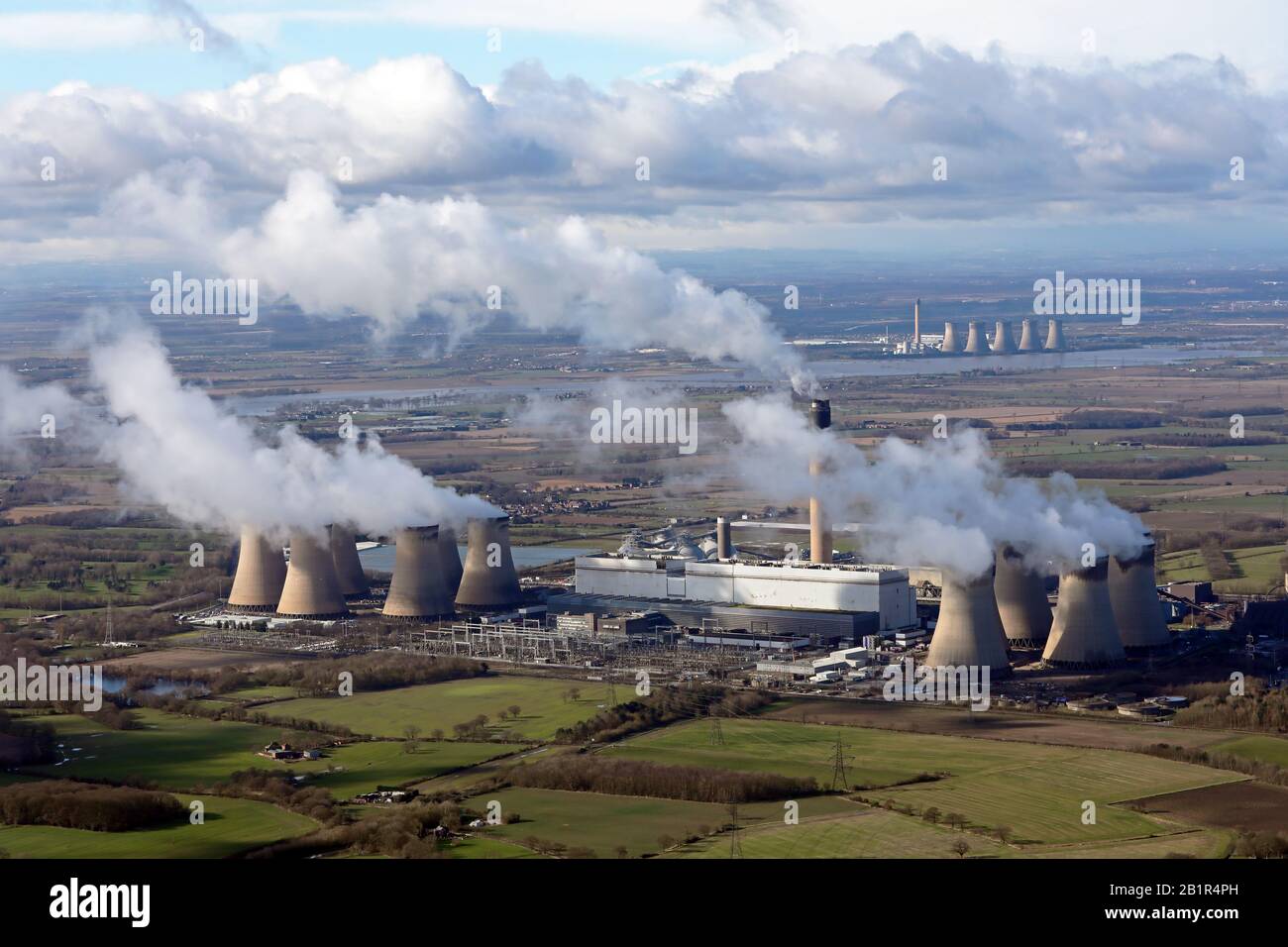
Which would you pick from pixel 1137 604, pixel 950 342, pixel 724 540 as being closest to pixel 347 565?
pixel 724 540

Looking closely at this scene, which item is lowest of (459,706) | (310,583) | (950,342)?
(459,706)

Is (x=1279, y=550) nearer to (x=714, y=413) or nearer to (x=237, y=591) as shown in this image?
(x=237, y=591)

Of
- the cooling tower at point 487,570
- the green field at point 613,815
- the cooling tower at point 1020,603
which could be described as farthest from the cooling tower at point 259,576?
the green field at point 613,815

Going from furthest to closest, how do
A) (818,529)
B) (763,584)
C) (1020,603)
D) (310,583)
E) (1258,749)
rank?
(310,583) < (818,529) < (763,584) < (1020,603) < (1258,749)

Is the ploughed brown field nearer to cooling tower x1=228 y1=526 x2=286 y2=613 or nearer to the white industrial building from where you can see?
the white industrial building

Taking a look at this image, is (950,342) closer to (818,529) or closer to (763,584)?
(818,529)

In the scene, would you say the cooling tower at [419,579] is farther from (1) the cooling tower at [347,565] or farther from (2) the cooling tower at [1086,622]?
(2) the cooling tower at [1086,622]

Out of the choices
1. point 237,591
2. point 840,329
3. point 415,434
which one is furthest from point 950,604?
point 840,329
